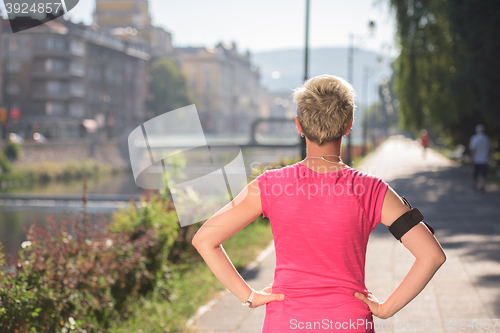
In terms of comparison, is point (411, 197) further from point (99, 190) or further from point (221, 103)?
point (221, 103)

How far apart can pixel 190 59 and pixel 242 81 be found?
2217cm

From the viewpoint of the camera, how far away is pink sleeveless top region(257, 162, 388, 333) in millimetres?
1779

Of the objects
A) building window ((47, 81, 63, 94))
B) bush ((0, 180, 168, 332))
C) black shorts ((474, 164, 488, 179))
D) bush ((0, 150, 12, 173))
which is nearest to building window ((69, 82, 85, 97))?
building window ((47, 81, 63, 94))

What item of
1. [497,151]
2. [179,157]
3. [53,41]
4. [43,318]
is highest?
[53,41]

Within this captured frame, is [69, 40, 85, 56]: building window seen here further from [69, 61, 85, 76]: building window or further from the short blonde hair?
the short blonde hair

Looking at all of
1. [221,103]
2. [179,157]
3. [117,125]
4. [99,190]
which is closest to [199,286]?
[179,157]

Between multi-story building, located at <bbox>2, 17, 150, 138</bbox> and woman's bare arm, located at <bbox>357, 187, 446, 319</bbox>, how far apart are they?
5944 cm

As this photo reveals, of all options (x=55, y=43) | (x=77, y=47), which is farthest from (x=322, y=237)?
(x=77, y=47)

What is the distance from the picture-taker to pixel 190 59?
112938 mm

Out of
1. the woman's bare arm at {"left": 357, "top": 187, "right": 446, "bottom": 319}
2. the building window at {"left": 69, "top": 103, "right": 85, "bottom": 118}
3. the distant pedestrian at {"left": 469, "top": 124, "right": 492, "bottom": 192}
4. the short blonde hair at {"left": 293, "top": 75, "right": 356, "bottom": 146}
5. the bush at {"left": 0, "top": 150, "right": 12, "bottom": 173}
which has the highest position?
the short blonde hair at {"left": 293, "top": 75, "right": 356, "bottom": 146}

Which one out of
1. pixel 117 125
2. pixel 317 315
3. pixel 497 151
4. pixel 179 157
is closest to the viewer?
pixel 317 315

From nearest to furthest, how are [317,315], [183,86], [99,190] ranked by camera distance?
[317,315]
[99,190]
[183,86]

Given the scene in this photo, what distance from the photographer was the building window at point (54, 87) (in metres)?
64.0

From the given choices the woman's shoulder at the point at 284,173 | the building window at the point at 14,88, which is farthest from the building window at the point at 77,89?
the woman's shoulder at the point at 284,173
